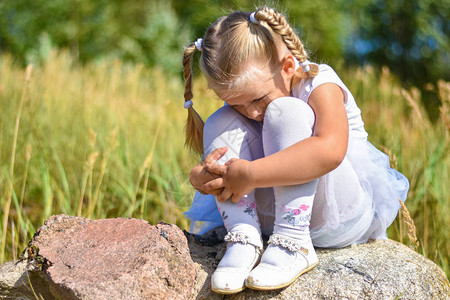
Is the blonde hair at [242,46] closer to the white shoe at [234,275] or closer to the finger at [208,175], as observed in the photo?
the finger at [208,175]

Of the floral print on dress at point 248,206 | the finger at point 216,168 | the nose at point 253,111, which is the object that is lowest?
the floral print on dress at point 248,206

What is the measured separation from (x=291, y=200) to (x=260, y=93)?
14.8 inches

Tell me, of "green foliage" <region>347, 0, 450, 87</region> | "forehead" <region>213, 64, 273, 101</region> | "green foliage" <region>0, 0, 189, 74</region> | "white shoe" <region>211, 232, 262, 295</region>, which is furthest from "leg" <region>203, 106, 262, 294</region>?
"green foliage" <region>347, 0, 450, 87</region>

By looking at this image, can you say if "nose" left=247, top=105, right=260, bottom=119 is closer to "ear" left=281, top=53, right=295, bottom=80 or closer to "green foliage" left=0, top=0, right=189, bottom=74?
"ear" left=281, top=53, right=295, bottom=80

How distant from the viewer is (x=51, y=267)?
133 centimetres

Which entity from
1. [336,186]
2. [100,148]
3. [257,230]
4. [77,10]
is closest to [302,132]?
[336,186]

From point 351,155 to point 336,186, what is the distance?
149 millimetres

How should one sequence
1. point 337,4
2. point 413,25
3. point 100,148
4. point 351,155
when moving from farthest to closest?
point 337,4, point 413,25, point 100,148, point 351,155

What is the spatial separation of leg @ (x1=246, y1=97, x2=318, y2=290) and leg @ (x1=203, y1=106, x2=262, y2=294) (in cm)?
6

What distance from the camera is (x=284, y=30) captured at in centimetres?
151

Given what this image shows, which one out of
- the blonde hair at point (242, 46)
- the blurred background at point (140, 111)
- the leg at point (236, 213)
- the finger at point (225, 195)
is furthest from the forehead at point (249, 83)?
the finger at point (225, 195)

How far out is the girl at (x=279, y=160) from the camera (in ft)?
4.48

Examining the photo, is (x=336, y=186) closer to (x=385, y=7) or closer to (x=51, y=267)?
(x=51, y=267)

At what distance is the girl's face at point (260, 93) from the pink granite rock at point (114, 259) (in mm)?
476
